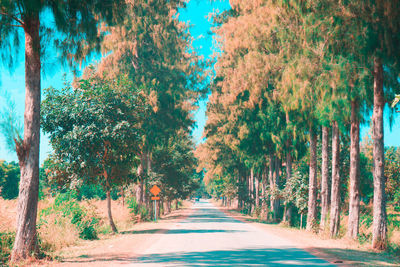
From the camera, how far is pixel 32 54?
12.0 meters

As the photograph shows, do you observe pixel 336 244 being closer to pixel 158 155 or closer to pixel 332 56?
pixel 332 56

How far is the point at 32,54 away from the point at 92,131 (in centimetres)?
824

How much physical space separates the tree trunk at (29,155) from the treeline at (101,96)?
0.09ft

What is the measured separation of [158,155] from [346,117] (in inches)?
1156

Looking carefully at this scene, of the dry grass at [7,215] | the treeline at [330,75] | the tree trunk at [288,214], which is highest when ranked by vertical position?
the treeline at [330,75]

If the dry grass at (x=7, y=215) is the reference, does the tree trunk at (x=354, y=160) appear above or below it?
above

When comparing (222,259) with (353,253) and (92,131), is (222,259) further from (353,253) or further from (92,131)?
(92,131)

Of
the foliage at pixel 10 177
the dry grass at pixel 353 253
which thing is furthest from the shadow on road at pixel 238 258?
the foliage at pixel 10 177

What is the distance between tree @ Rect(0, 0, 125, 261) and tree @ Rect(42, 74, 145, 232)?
25.2 ft

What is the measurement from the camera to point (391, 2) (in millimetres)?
13445

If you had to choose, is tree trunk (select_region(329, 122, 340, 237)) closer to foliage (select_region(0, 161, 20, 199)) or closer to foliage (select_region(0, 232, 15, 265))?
foliage (select_region(0, 232, 15, 265))

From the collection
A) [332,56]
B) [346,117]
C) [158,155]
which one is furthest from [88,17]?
[158,155]

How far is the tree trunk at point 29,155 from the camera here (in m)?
11.5

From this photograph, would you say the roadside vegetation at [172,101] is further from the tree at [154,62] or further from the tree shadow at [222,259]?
the tree shadow at [222,259]
